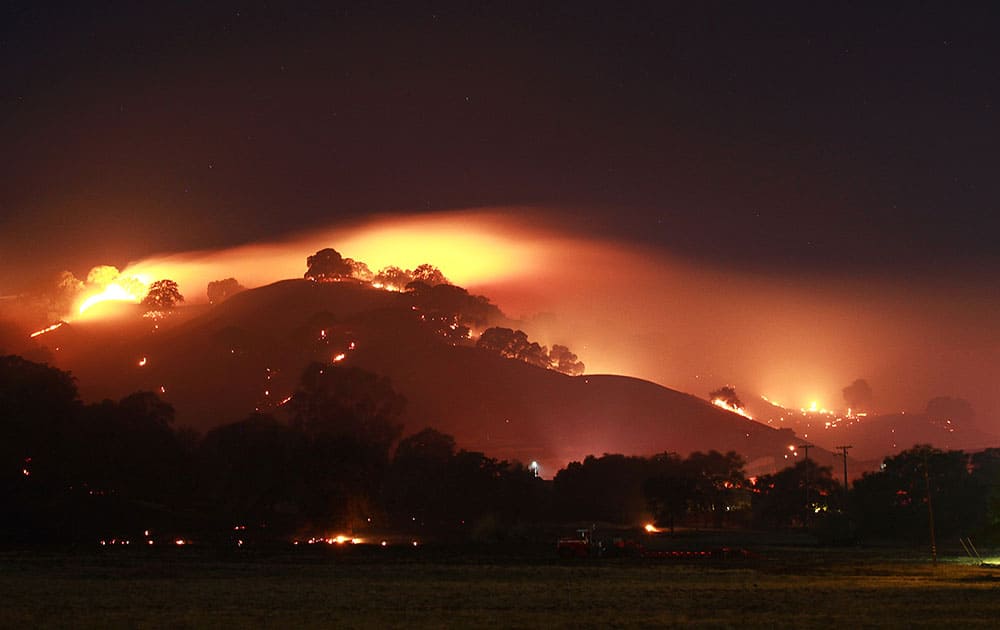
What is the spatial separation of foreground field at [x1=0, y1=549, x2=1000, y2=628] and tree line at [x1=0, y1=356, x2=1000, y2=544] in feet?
100

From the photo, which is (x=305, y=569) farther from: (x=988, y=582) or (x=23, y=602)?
(x=988, y=582)

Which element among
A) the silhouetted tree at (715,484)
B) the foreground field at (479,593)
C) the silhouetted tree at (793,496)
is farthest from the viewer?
the silhouetted tree at (793,496)

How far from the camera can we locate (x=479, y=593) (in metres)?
47.1

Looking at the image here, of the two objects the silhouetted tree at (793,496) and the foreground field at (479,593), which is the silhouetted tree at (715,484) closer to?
the silhouetted tree at (793,496)

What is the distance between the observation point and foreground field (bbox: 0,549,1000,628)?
37062 mm

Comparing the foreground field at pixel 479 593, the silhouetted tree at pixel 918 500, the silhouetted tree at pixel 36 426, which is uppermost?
the silhouetted tree at pixel 36 426

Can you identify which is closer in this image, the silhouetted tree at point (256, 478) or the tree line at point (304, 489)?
the tree line at point (304, 489)

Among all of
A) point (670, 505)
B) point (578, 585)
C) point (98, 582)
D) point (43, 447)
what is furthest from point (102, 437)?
point (578, 585)

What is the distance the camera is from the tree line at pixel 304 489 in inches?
4486

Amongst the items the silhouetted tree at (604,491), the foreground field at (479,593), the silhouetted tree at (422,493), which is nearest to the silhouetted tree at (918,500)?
the foreground field at (479,593)

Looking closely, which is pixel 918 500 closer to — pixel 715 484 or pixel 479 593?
pixel 715 484

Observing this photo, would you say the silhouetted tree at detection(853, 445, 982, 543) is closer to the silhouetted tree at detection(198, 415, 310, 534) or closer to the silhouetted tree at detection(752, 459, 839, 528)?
the silhouetted tree at detection(752, 459, 839, 528)

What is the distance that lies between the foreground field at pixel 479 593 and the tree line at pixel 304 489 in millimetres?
30559

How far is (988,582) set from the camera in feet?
182
